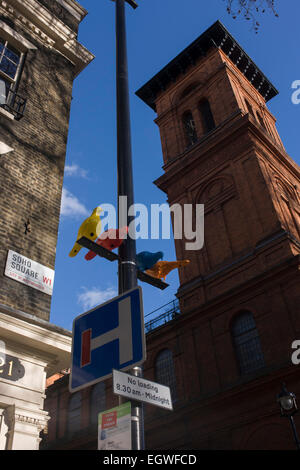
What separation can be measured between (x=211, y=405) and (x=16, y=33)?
1502 cm

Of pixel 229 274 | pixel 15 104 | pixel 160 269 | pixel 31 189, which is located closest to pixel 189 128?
pixel 229 274

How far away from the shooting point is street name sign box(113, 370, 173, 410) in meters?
3.18

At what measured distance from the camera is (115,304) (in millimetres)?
3898

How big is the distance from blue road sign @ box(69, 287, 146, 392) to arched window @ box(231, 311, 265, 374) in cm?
1478

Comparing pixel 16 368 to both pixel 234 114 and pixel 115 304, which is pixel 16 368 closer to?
pixel 115 304

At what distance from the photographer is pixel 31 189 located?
817 centimetres

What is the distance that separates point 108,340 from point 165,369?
18.3m

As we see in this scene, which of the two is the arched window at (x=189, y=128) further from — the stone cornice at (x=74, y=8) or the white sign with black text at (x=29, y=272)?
the white sign with black text at (x=29, y=272)

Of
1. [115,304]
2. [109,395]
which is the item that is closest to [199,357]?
[109,395]

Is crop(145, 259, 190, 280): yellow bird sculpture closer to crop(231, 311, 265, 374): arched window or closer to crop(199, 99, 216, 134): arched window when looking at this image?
crop(231, 311, 265, 374): arched window

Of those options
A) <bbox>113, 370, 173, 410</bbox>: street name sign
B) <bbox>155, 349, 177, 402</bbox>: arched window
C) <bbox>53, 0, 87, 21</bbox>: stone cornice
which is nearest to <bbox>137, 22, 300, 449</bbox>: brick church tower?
<bbox>155, 349, 177, 402</bbox>: arched window

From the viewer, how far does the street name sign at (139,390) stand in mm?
3176

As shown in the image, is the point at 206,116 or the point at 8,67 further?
the point at 206,116

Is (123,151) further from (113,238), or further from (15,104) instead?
(15,104)
